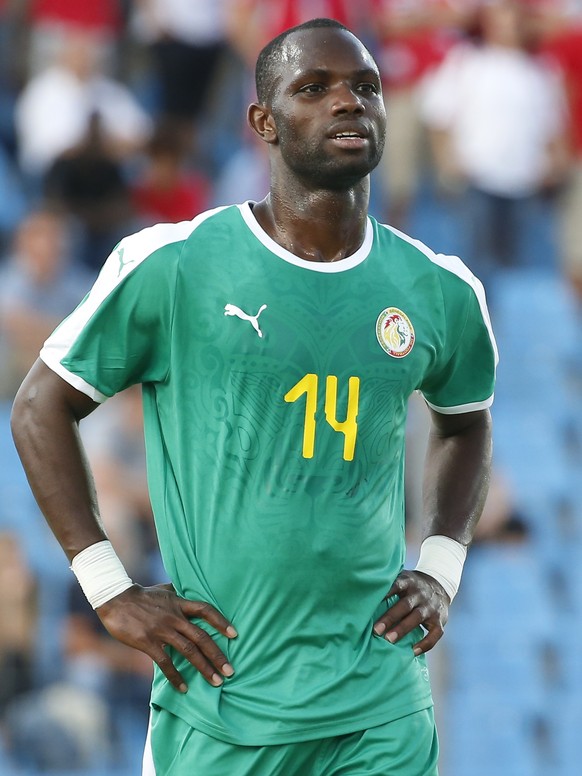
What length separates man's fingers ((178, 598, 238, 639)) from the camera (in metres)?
3.03

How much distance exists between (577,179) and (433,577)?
22.4 ft

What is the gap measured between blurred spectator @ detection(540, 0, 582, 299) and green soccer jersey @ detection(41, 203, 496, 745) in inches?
264

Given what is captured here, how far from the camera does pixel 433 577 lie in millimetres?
3357

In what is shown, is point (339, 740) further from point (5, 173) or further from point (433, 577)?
point (5, 173)

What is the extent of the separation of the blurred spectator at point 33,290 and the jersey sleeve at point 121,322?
5495 millimetres

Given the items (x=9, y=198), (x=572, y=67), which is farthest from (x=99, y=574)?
(x=572, y=67)

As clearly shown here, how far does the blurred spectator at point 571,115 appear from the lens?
956 cm

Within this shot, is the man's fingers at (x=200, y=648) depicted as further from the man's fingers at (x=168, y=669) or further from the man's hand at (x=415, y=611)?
the man's hand at (x=415, y=611)

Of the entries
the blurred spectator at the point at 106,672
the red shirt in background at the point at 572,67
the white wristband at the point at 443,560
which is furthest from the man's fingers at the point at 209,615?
the red shirt in background at the point at 572,67

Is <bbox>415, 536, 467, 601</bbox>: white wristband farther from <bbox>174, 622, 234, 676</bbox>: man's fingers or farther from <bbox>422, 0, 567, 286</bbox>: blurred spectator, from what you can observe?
<bbox>422, 0, 567, 286</bbox>: blurred spectator

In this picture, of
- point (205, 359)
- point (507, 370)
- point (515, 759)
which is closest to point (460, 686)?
point (515, 759)

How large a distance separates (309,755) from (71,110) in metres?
6.78

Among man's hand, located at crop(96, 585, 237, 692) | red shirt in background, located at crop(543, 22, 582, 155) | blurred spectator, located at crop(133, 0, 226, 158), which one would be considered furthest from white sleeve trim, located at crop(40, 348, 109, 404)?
red shirt in background, located at crop(543, 22, 582, 155)

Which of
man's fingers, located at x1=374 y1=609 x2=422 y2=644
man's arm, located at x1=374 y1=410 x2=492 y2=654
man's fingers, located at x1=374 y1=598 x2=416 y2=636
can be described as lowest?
man's fingers, located at x1=374 y1=609 x2=422 y2=644
